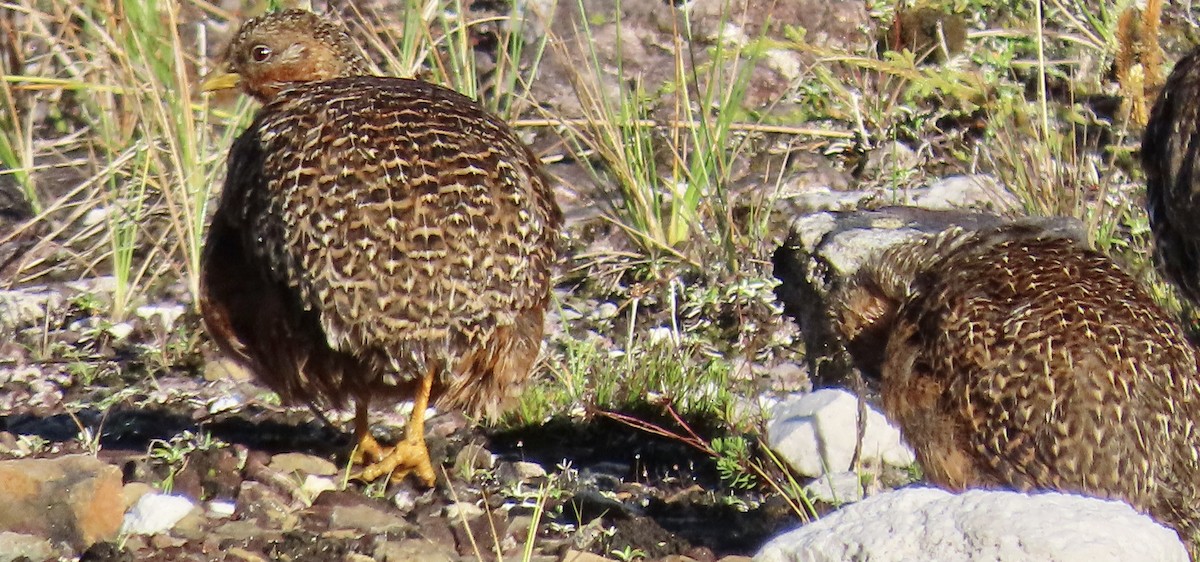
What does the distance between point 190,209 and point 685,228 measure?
2079 millimetres

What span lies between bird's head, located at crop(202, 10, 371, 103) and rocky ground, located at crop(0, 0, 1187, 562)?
39.2 inches

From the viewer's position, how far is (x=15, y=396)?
6.21 metres

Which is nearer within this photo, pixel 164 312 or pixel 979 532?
pixel 979 532

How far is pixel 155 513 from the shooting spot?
4762 millimetres

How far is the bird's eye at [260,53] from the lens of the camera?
6.47 meters

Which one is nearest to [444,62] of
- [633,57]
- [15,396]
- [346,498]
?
[633,57]

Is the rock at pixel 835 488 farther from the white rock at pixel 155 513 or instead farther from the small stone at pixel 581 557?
the white rock at pixel 155 513

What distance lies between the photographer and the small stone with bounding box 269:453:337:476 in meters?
5.37

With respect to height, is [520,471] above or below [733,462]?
below

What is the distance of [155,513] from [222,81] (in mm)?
2273

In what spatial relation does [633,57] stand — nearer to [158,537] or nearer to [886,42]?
[886,42]

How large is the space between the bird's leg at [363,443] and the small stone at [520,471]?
411mm

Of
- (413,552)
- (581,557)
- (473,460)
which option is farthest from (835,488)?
(413,552)

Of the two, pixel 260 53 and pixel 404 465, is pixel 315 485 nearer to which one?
pixel 404 465
